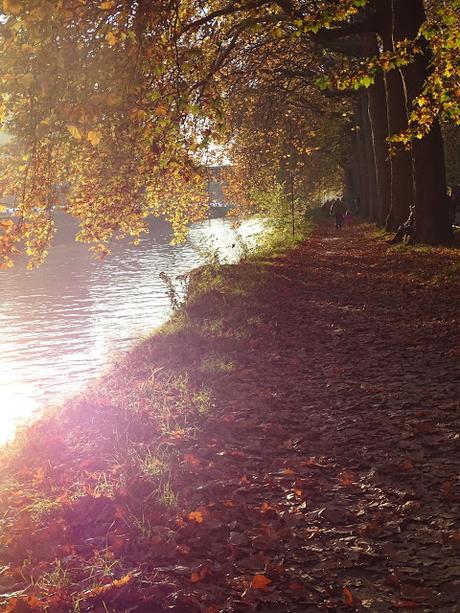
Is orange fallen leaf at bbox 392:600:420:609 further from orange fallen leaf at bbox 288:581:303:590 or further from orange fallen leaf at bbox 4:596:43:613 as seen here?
orange fallen leaf at bbox 4:596:43:613

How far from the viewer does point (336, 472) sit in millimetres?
5559

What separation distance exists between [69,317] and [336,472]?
19.6 metres

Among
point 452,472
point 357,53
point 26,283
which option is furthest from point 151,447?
point 26,283

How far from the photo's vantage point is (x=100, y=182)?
44.5 feet

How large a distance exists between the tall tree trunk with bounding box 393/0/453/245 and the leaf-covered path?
5.45m

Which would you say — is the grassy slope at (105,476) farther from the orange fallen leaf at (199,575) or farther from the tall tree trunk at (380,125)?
the tall tree trunk at (380,125)

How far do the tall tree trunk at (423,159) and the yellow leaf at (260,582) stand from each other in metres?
13.2

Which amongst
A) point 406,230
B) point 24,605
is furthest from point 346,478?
point 406,230

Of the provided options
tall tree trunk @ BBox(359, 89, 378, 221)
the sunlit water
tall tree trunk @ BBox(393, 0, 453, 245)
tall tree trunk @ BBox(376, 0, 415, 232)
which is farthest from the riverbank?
tall tree trunk @ BBox(359, 89, 378, 221)

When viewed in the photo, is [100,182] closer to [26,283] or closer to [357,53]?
[357,53]

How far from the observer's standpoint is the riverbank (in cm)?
398

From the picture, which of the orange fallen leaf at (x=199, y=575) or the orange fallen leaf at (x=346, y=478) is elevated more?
the orange fallen leaf at (x=199, y=575)

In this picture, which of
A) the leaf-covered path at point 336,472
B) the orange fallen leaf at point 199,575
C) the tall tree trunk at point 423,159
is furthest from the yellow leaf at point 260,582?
the tall tree trunk at point 423,159

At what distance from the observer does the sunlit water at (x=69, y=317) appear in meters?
13.8
